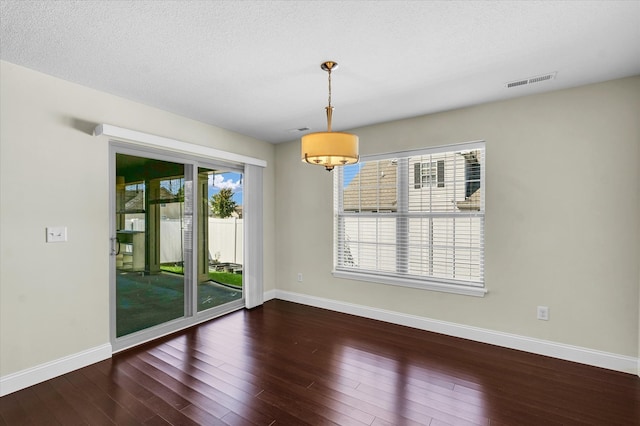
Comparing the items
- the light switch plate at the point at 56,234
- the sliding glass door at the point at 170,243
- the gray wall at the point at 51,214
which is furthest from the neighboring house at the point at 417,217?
the light switch plate at the point at 56,234

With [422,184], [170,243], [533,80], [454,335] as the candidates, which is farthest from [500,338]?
[170,243]

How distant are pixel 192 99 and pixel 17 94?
1.34 meters

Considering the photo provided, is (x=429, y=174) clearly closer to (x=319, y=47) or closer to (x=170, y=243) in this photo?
(x=319, y=47)

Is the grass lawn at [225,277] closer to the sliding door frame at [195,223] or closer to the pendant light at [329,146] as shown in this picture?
the sliding door frame at [195,223]

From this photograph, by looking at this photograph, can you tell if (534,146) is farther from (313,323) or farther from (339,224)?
(313,323)

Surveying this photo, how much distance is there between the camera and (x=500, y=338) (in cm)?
322

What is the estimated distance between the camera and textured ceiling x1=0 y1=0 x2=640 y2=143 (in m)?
1.80

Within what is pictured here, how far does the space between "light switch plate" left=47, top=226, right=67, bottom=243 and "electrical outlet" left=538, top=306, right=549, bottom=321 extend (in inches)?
179

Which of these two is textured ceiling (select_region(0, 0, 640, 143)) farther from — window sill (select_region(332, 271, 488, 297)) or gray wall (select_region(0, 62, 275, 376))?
window sill (select_region(332, 271, 488, 297))

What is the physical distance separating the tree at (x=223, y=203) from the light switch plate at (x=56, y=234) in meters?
1.69

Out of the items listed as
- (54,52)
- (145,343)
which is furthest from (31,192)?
(145,343)

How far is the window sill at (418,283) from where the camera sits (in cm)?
338

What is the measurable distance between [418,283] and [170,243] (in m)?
3.04

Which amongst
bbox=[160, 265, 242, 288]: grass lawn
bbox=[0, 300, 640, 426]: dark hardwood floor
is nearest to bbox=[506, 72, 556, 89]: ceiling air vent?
bbox=[0, 300, 640, 426]: dark hardwood floor
